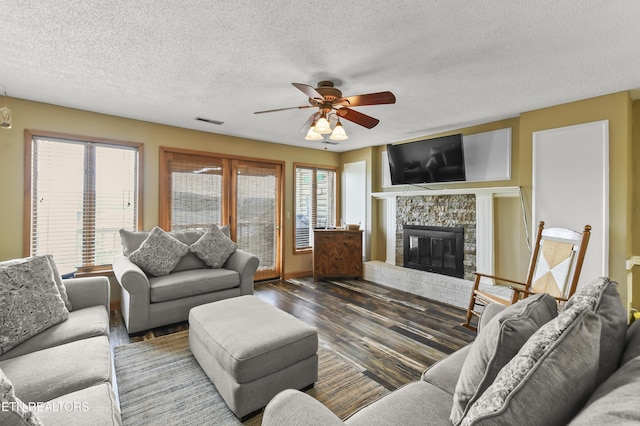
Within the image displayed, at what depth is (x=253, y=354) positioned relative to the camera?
1.76 metres

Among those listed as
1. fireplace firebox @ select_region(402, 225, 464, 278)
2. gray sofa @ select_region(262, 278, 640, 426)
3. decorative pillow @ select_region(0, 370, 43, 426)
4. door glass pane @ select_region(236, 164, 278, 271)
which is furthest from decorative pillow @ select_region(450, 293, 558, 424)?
door glass pane @ select_region(236, 164, 278, 271)

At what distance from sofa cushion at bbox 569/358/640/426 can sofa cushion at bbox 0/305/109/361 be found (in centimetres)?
245

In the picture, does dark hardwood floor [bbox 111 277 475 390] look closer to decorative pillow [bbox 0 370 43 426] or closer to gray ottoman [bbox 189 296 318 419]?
gray ottoman [bbox 189 296 318 419]

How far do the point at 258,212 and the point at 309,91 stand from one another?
315cm

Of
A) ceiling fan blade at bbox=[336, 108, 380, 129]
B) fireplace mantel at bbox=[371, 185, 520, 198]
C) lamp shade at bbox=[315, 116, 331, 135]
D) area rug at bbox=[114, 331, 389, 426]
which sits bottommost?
area rug at bbox=[114, 331, 389, 426]

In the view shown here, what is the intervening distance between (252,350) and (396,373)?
121cm

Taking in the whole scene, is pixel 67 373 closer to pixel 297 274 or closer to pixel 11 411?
pixel 11 411

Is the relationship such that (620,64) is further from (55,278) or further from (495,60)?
(55,278)

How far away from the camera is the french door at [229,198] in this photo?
422cm

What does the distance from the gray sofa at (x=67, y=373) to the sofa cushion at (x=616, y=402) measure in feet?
4.62

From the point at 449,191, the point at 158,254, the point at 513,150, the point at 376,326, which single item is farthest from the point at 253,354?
the point at 513,150

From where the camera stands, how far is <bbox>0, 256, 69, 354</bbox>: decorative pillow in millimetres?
1687

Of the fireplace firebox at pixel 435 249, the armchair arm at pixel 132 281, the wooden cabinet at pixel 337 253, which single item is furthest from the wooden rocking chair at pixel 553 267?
the armchair arm at pixel 132 281

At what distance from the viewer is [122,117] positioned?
12.4ft
